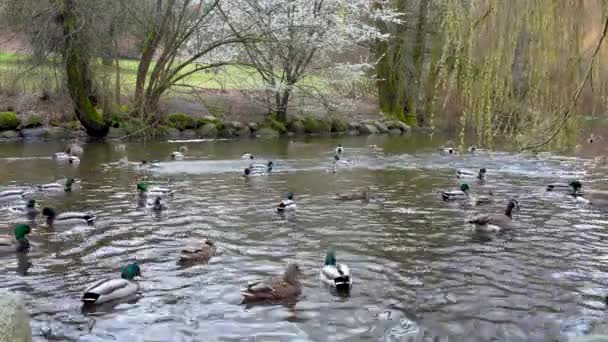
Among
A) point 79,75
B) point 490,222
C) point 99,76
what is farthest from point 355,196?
point 99,76

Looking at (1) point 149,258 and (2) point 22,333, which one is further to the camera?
(1) point 149,258

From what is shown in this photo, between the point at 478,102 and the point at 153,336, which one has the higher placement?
the point at 478,102

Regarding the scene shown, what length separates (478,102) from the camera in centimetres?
786

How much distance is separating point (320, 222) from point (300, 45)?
56.0ft

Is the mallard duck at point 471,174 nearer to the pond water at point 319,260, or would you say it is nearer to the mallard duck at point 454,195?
the pond water at point 319,260

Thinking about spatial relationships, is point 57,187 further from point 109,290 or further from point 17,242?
point 109,290

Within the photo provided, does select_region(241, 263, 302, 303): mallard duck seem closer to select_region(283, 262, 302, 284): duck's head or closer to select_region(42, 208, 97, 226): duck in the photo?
select_region(283, 262, 302, 284): duck's head

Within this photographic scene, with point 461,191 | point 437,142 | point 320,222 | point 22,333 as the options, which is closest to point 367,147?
point 437,142

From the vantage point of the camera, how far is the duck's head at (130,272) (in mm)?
8445

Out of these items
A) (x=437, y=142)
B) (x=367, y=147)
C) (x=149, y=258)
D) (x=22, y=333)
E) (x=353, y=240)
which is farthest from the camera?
(x=437, y=142)

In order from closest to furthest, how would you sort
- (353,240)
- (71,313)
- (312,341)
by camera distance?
(312,341)
(71,313)
(353,240)

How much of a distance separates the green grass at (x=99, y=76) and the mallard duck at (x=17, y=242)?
13415 millimetres

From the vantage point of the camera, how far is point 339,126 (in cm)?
3559

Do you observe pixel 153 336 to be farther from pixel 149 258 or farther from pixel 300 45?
pixel 300 45
